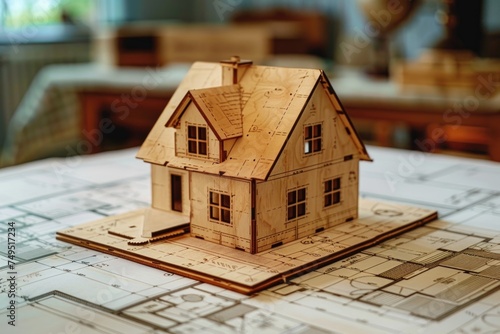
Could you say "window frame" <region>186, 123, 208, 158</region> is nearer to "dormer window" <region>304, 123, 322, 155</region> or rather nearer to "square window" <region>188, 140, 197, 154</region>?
"square window" <region>188, 140, 197, 154</region>

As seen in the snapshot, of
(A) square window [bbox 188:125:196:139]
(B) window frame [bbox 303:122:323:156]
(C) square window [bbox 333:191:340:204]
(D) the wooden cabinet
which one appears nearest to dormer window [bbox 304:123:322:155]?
(B) window frame [bbox 303:122:323:156]

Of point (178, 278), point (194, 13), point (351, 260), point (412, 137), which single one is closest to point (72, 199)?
point (178, 278)

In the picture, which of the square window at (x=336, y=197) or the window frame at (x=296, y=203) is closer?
the window frame at (x=296, y=203)

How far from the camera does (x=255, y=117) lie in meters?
1.55

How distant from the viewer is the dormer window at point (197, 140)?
5.07 feet

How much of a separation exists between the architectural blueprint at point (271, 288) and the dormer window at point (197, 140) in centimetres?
26

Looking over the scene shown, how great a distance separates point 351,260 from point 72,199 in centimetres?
84

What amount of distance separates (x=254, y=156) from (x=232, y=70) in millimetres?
238

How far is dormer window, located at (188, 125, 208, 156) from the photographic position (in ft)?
5.07

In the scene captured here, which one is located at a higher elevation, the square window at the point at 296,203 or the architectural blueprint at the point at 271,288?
the square window at the point at 296,203

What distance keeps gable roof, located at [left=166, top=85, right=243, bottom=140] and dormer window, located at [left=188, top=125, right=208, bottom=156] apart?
36mm

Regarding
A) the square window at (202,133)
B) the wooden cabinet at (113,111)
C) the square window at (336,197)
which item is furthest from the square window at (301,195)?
the wooden cabinet at (113,111)

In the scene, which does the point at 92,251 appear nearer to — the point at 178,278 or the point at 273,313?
the point at 178,278

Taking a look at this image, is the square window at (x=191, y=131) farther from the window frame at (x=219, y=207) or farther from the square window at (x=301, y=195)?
the square window at (x=301, y=195)
